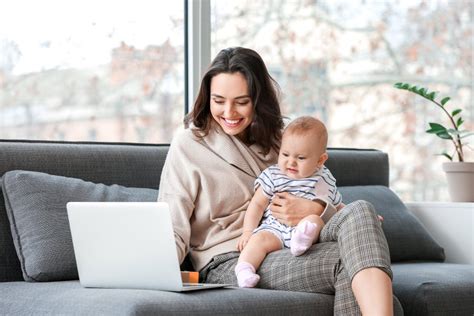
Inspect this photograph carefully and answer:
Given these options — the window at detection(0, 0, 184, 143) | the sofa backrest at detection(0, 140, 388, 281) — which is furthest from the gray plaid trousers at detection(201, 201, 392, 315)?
the window at detection(0, 0, 184, 143)

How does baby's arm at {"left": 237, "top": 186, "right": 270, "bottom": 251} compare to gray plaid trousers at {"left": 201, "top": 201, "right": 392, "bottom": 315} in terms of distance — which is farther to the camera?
baby's arm at {"left": 237, "top": 186, "right": 270, "bottom": 251}

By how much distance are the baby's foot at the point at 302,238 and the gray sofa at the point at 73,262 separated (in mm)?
123

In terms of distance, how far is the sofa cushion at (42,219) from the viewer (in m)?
2.73

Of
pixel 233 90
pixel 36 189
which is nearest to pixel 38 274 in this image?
pixel 36 189

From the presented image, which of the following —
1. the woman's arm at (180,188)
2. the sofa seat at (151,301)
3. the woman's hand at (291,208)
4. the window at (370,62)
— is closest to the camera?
the sofa seat at (151,301)

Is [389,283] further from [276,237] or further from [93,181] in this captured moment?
[93,181]

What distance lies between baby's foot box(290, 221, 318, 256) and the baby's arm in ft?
0.72

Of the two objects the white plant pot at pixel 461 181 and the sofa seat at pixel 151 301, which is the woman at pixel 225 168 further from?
the white plant pot at pixel 461 181

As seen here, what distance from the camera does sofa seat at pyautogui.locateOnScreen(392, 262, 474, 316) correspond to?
9.44ft

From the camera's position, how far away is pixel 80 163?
3.04m

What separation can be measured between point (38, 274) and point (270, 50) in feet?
6.26

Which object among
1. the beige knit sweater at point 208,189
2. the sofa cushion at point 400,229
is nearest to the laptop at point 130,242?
the beige knit sweater at point 208,189

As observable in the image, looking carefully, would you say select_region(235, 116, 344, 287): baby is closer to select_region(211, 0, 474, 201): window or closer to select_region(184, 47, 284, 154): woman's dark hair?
select_region(184, 47, 284, 154): woman's dark hair

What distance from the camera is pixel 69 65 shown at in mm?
3697
